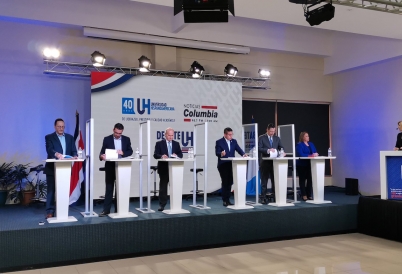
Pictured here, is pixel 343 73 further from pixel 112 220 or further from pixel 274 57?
pixel 112 220

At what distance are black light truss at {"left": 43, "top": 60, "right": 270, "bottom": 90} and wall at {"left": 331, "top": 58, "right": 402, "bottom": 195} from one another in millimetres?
2400

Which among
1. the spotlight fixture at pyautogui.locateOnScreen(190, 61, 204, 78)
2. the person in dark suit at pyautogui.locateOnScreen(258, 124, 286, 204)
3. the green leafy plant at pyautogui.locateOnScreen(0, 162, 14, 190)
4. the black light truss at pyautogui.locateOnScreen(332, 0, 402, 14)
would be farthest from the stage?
the black light truss at pyautogui.locateOnScreen(332, 0, 402, 14)

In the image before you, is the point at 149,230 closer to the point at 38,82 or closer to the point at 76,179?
the point at 76,179

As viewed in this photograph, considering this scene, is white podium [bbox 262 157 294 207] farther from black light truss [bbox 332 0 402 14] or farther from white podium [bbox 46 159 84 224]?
white podium [bbox 46 159 84 224]

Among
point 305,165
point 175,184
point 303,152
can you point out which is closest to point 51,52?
point 175,184

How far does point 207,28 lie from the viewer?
9242mm

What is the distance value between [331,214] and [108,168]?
3859 millimetres

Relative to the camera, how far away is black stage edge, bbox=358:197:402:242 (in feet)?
20.1

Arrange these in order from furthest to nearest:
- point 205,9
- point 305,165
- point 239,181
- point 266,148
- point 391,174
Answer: point 305,165 < point 266,148 < point 239,181 < point 391,174 < point 205,9

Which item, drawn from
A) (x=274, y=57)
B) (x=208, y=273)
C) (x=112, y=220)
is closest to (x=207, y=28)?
(x=274, y=57)

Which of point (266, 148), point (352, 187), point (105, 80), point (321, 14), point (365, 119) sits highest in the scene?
point (321, 14)

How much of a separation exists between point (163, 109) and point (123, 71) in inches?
50.2

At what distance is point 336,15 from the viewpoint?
288 inches

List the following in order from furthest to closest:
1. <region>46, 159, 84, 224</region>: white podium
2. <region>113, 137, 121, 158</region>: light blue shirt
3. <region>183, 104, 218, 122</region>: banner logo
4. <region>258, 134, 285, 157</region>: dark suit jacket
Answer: <region>183, 104, 218, 122</region>: banner logo → <region>258, 134, 285, 157</region>: dark suit jacket → <region>113, 137, 121, 158</region>: light blue shirt → <region>46, 159, 84, 224</region>: white podium
